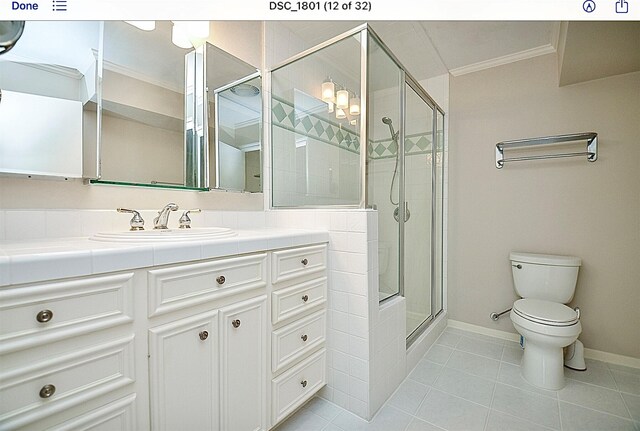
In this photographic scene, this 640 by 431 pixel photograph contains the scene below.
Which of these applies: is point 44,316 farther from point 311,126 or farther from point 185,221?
point 311,126

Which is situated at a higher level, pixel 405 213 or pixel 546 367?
pixel 405 213

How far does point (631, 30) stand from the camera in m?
1.35

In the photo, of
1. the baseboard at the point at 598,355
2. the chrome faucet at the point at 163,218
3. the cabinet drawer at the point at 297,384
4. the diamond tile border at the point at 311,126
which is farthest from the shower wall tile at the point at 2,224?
the baseboard at the point at 598,355

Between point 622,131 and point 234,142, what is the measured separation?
2.32 m

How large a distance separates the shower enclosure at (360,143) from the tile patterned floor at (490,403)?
321 mm

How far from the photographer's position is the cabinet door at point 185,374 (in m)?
0.81

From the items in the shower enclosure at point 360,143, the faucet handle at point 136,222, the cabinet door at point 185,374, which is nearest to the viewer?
the cabinet door at point 185,374

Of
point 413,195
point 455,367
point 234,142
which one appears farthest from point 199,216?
point 455,367

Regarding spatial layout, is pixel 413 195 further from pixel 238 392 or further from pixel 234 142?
pixel 238 392

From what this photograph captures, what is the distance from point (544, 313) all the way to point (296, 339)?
1.37 metres

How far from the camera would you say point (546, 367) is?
61.7 inches

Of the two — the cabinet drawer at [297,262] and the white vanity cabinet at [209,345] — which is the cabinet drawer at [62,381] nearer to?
the white vanity cabinet at [209,345]
